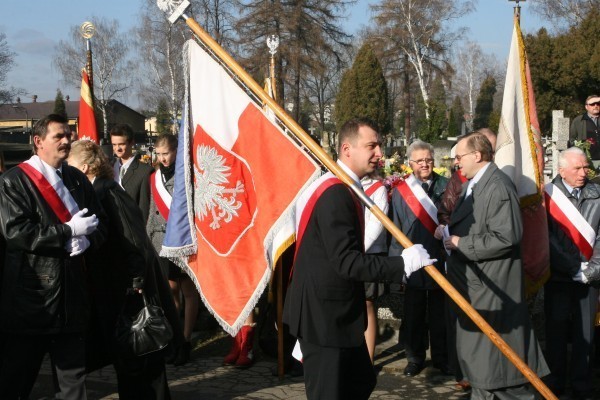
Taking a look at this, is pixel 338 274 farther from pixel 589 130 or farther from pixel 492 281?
pixel 589 130

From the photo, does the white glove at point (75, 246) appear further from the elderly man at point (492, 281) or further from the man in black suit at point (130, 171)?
the man in black suit at point (130, 171)

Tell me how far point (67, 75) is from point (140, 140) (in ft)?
33.6

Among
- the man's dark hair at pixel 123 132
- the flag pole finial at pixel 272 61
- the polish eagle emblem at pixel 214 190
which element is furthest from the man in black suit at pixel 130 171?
the flag pole finial at pixel 272 61

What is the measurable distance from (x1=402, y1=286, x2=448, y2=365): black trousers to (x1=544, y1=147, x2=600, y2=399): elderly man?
34.8 inches

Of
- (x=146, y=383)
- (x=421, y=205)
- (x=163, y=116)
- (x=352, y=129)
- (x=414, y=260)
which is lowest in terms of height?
(x=146, y=383)

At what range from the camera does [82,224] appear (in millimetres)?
4262

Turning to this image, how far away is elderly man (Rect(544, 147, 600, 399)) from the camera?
5395mm

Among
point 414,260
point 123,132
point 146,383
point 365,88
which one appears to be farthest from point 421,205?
point 365,88

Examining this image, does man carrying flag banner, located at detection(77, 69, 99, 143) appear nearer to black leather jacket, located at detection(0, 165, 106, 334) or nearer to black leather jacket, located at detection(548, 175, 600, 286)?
black leather jacket, located at detection(0, 165, 106, 334)

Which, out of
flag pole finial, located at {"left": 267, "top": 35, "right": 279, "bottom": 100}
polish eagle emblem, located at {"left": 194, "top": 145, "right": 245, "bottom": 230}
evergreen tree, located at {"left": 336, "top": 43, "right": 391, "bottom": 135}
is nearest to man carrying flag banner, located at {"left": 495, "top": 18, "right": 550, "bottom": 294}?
polish eagle emblem, located at {"left": 194, "top": 145, "right": 245, "bottom": 230}

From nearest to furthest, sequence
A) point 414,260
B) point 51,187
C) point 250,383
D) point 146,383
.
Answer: point 414,260
point 51,187
point 146,383
point 250,383

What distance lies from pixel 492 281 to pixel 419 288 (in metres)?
1.52

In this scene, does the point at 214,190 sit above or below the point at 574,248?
above

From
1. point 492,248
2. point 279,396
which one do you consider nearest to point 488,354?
point 492,248
